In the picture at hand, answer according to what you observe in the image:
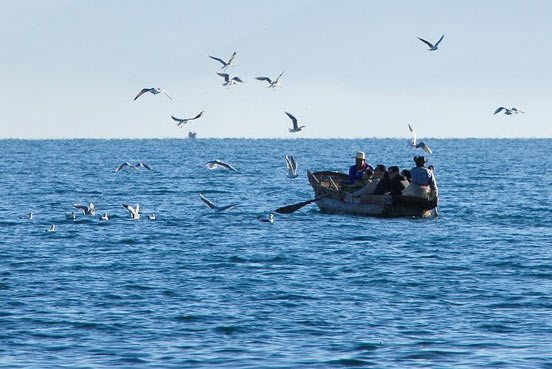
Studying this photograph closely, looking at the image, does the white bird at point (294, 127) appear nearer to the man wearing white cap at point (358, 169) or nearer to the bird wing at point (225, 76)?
the man wearing white cap at point (358, 169)

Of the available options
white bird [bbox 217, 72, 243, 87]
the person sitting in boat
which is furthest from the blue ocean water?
white bird [bbox 217, 72, 243, 87]

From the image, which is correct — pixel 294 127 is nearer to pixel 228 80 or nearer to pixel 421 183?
pixel 228 80

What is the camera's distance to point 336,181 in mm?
39000

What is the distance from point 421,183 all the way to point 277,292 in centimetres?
1297

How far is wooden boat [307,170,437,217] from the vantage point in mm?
32250

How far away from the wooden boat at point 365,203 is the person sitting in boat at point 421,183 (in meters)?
0.18

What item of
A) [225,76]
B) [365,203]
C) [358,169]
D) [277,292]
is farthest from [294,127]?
[277,292]

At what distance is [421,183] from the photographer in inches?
1227

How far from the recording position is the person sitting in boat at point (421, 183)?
3062 centimetres

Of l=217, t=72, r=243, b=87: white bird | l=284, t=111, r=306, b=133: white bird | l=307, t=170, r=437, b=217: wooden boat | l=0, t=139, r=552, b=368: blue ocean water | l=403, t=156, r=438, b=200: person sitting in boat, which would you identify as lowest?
l=0, t=139, r=552, b=368: blue ocean water

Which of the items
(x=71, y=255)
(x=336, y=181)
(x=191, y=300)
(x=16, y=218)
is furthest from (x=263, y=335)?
(x=336, y=181)

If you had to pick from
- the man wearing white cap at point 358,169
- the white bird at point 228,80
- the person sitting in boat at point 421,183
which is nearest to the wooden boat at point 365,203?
the person sitting in boat at point 421,183

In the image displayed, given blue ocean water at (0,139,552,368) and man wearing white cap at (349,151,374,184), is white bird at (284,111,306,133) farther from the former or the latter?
blue ocean water at (0,139,552,368)

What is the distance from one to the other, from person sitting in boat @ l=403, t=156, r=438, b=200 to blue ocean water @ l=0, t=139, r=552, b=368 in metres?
0.93
